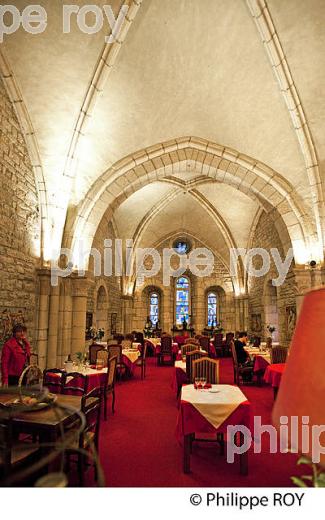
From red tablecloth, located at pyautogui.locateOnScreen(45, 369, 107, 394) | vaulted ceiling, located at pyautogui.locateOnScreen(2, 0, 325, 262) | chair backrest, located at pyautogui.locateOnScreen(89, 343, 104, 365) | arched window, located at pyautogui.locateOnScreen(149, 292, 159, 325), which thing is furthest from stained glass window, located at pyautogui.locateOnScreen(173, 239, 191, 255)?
red tablecloth, located at pyautogui.locateOnScreen(45, 369, 107, 394)

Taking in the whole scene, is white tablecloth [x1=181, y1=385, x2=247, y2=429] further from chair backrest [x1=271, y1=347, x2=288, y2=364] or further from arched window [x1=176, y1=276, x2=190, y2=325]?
arched window [x1=176, y1=276, x2=190, y2=325]

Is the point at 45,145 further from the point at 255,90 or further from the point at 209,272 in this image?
the point at 209,272

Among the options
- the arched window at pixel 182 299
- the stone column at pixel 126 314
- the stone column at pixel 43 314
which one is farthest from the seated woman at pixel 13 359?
the arched window at pixel 182 299

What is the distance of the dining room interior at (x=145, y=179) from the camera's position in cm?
354

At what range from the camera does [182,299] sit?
53.6 feet

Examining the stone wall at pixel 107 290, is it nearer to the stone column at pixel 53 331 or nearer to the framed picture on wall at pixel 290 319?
the stone column at pixel 53 331

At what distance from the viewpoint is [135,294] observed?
602 inches

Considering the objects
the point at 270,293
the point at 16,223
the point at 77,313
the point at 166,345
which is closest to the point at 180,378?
the point at 77,313

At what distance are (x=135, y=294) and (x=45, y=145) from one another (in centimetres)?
954

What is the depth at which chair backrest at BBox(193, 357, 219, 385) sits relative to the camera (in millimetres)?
4922

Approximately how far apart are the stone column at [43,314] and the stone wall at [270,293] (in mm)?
5242

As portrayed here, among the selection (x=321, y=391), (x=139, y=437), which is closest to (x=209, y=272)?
(x=139, y=437)

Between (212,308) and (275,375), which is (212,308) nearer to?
(212,308)

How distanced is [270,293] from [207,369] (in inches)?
254
